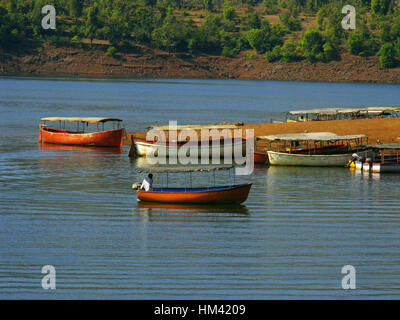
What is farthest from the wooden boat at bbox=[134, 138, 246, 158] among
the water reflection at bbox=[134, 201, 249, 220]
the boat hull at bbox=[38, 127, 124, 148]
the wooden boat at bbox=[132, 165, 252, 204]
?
the wooden boat at bbox=[132, 165, 252, 204]

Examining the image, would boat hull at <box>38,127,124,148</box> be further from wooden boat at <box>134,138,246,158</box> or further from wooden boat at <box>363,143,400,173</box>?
wooden boat at <box>363,143,400,173</box>

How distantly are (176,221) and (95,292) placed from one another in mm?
11776

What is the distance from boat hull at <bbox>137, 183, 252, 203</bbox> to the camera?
41.9 meters

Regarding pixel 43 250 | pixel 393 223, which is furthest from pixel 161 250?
pixel 393 223

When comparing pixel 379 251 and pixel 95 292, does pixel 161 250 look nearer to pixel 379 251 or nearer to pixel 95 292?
pixel 95 292

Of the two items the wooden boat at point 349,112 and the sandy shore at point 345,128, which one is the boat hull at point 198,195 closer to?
the sandy shore at point 345,128

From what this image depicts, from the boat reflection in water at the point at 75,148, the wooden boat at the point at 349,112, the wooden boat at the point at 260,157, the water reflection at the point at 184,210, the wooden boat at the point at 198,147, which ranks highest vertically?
the wooden boat at the point at 349,112

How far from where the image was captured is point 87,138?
223 ft

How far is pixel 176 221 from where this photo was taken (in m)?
39.0

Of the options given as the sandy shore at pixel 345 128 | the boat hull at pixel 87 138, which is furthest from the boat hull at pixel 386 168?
the boat hull at pixel 87 138

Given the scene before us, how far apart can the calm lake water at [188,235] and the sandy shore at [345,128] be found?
14397 millimetres

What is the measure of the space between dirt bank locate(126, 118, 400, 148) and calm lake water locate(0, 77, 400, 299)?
1453 cm

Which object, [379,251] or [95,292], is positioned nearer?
[95,292]

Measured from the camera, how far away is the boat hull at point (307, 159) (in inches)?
2255
